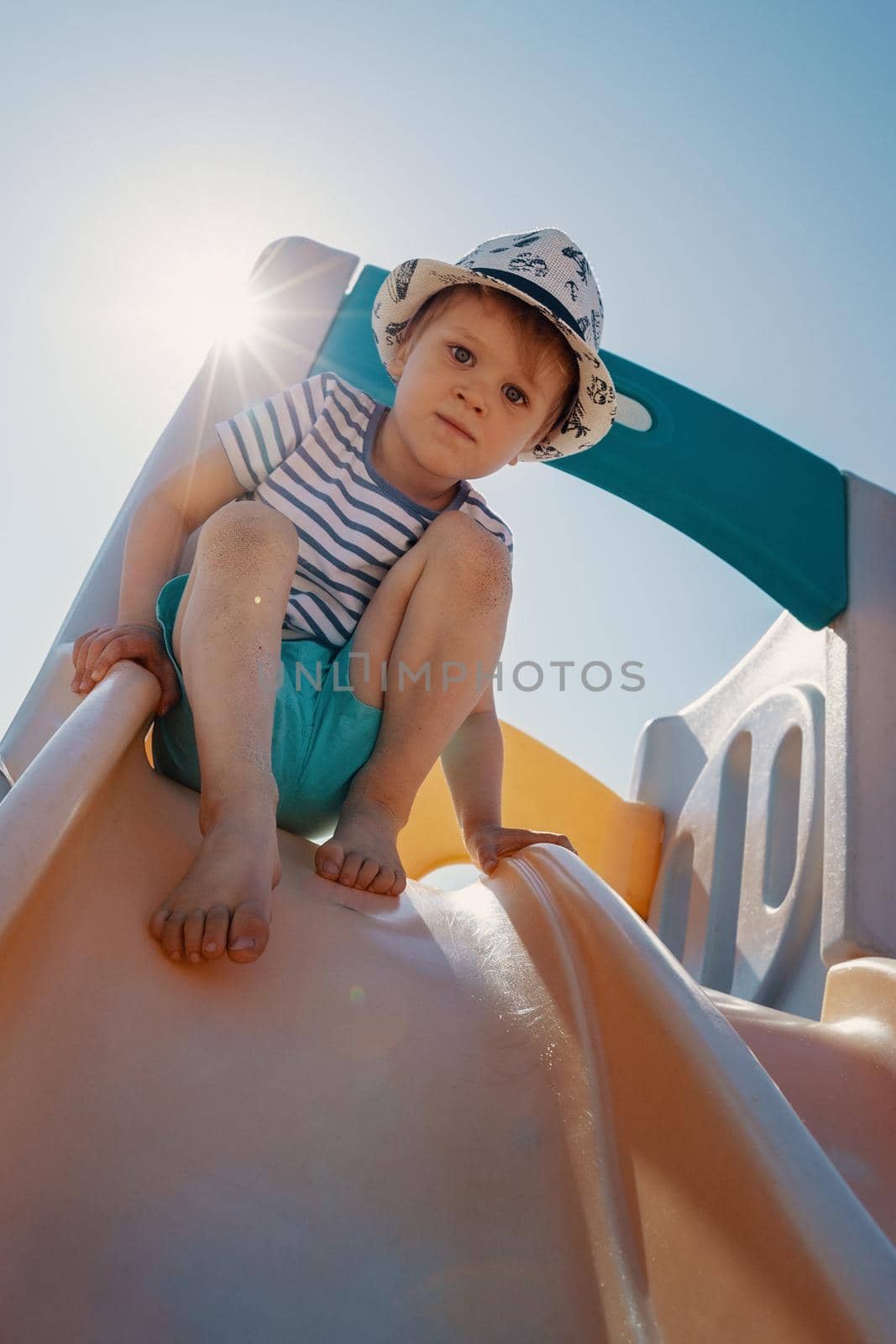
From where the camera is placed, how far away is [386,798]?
2.95ft

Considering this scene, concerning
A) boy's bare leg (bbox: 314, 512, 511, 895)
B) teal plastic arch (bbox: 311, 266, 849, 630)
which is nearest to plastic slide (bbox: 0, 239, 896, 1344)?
boy's bare leg (bbox: 314, 512, 511, 895)

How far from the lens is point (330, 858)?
780 mm

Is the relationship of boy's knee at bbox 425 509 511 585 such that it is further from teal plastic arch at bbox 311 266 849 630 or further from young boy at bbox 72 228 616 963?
teal plastic arch at bbox 311 266 849 630

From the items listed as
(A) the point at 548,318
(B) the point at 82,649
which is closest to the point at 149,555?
(B) the point at 82,649

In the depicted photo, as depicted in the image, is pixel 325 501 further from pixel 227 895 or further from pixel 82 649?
pixel 227 895

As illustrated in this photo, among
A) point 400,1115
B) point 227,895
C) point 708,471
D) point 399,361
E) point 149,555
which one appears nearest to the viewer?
point 400,1115

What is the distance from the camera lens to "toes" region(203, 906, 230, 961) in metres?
0.53

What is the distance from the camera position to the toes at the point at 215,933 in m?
0.53

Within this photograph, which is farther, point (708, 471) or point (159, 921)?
point (708, 471)

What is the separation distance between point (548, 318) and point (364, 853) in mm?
683

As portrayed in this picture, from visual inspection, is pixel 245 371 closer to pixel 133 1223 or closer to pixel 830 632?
pixel 830 632

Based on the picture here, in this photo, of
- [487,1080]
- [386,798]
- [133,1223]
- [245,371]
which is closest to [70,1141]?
[133,1223]

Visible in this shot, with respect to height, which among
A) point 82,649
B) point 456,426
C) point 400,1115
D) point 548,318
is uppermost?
point 548,318

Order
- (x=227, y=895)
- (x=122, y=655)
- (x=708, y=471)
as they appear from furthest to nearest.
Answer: (x=708, y=471)
(x=122, y=655)
(x=227, y=895)
